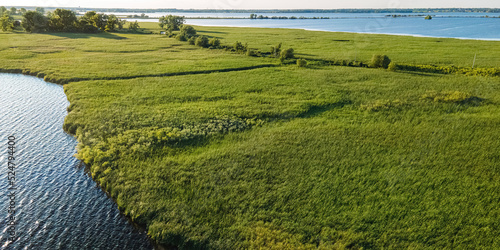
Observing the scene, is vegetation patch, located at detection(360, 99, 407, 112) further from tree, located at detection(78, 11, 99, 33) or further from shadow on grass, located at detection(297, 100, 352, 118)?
tree, located at detection(78, 11, 99, 33)

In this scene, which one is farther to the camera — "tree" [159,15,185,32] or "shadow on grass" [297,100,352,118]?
"tree" [159,15,185,32]

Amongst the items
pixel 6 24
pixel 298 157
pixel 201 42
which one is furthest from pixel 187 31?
pixel 298 157

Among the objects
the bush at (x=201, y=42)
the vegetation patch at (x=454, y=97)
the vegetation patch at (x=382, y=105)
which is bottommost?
the vegetation patch at (x=382, y=105)

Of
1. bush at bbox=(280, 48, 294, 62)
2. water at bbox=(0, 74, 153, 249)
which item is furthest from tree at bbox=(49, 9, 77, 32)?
water at bbox=(0, 74, 153, 249)

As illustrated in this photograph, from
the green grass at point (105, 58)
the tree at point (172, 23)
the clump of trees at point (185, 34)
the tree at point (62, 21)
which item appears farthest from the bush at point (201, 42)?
the tree at point (62, 21)

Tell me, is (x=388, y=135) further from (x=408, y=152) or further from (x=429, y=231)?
(x=429, y=231)

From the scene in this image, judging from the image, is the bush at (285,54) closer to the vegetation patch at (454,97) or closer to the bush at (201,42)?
the bush at (201,42)
